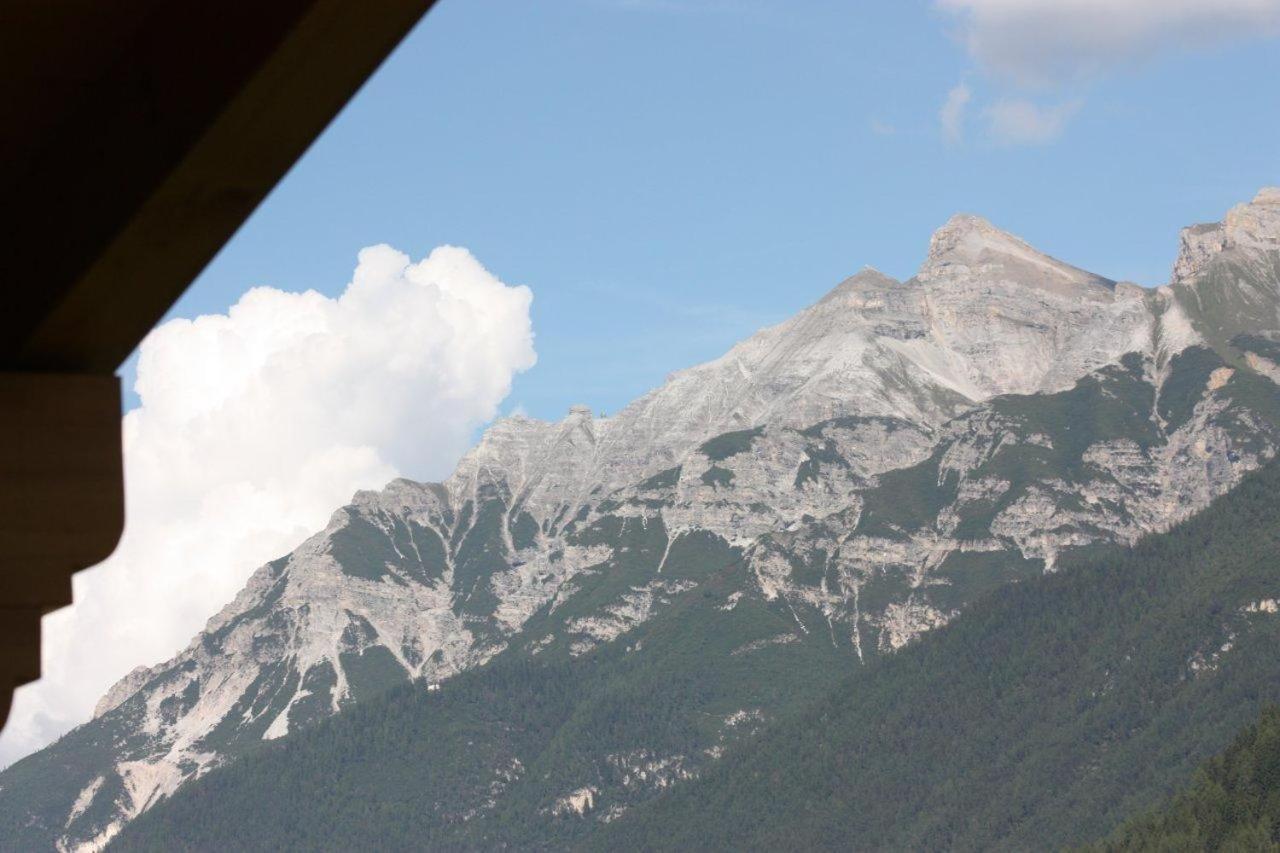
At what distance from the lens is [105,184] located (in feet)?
11.3

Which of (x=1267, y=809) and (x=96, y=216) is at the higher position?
(x=1267, y=809)

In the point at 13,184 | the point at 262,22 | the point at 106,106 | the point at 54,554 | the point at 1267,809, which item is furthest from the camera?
the point at 1267,809

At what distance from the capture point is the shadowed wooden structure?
3.16 metres

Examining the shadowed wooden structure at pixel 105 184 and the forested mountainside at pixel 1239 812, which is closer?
the shadowed wooden structure at pixel 105 184

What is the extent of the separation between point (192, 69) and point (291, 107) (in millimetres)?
171

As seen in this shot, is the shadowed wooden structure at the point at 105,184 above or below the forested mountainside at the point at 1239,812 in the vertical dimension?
below

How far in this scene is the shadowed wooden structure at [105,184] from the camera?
10.4 ft

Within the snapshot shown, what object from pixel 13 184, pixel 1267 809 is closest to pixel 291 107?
pixel 13 184

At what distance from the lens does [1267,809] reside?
613ft

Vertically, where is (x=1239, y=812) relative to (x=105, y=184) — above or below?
above

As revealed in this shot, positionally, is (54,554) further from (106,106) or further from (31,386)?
(106,106)

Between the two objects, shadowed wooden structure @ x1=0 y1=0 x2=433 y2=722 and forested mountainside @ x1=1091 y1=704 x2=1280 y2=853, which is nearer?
shadowed wooden structure @ x1=0 y1=0 x2=433 y2=722

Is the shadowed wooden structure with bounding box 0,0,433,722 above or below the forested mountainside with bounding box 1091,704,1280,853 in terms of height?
below

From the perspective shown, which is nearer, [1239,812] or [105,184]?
[105,184]
